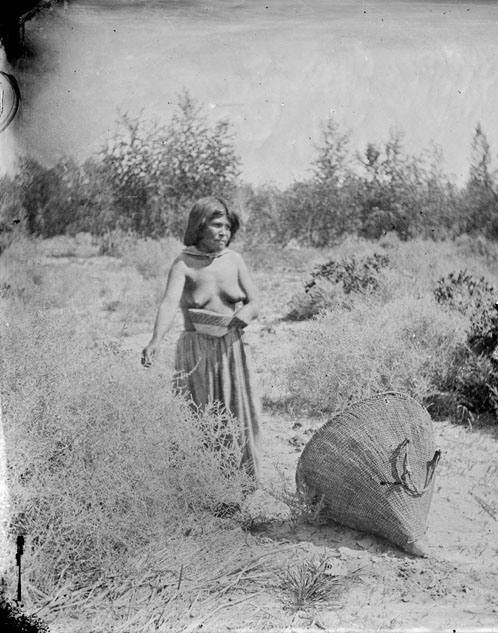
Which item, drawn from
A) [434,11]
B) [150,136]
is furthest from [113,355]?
[434,11]

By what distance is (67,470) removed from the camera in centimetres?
309

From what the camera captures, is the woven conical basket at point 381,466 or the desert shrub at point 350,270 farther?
the desert shrub at point 350,270

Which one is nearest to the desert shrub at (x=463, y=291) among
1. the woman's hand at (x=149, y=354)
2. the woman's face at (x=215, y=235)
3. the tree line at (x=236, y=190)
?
the tree line at (x=236, y=190)

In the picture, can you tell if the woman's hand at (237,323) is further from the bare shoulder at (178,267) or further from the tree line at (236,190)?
the tree line at (236,190)

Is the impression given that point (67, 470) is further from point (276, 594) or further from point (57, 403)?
point (276, 594)

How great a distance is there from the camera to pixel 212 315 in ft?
11.0

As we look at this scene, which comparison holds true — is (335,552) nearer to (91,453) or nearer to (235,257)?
(91,453)

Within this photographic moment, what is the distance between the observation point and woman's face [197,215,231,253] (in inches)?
132

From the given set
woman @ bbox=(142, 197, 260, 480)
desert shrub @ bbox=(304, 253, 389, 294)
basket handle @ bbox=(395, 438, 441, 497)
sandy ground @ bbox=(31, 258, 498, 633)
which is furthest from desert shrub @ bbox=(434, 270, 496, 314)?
woman @ bbox=(142, 197, 260, 480)

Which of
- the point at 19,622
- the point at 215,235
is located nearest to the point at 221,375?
the point at 215,235

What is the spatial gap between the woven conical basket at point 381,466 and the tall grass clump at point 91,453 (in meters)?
0.47

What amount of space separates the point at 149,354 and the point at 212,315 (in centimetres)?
35

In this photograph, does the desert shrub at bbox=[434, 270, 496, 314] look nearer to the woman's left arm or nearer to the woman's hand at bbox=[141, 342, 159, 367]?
the woman's left arm

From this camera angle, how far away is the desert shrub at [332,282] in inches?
147
